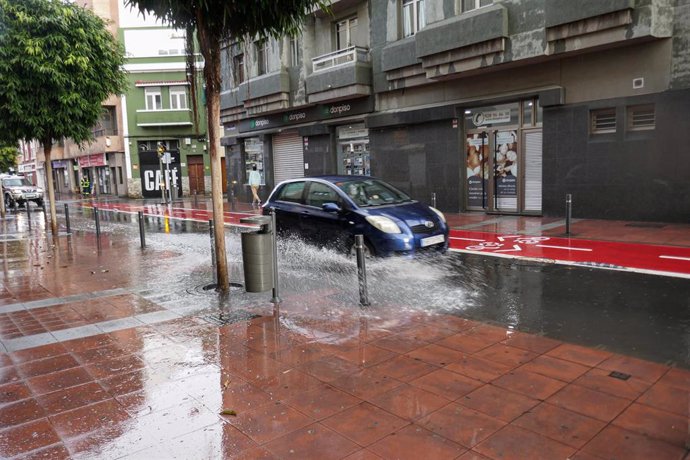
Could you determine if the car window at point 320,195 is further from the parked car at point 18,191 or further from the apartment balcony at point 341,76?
the parked car at point 18,191

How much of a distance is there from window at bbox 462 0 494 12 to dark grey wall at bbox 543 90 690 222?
12.3ft

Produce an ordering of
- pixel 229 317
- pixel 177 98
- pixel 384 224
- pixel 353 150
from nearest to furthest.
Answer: pixel 229 317 → pixel 384 224 → pixel 353 150 → pixel 177 98

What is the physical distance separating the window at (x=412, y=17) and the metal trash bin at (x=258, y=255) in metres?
13.3

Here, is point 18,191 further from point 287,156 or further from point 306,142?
point 306,142

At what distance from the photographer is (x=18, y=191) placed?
30375mm

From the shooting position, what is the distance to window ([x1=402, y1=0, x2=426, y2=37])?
59.4 feet

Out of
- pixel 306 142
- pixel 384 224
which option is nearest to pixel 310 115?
pixel 306 142

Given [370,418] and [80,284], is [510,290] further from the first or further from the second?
[80,284]

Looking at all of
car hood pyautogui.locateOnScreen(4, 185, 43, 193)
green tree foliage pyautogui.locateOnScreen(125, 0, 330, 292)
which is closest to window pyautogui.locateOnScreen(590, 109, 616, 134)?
green tree foliage pyautogui.locateOnScreen(125, 0, 330, 292)

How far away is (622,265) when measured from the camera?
8.75 metres

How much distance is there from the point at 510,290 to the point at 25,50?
1218 centimetres

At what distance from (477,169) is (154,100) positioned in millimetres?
30623

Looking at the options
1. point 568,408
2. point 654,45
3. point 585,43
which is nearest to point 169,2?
point 568,408

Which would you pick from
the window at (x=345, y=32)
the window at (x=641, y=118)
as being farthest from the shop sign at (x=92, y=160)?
Result: the window at (x=641, y=118)
